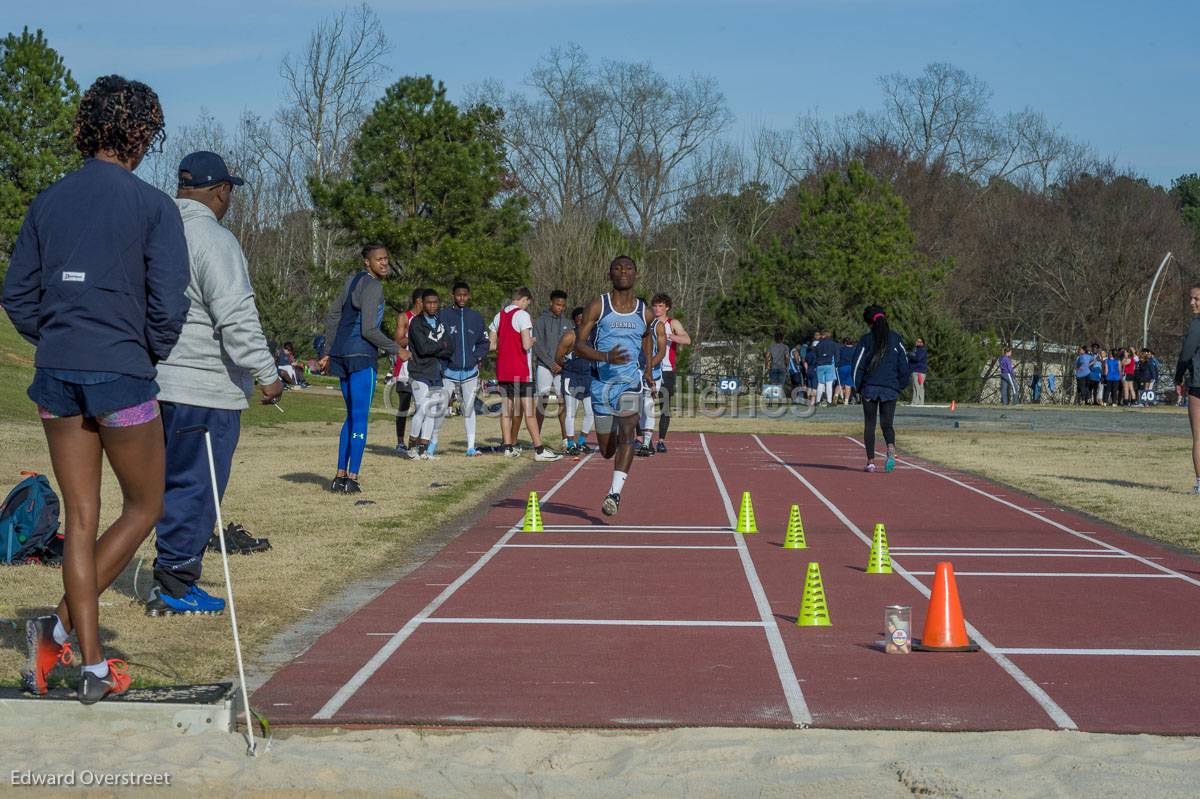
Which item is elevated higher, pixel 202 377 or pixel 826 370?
pixel 202 377

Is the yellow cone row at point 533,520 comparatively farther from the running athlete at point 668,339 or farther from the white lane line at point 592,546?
the running athlete at point 668,339

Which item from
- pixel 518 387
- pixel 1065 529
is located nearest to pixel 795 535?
pixel 1065 529

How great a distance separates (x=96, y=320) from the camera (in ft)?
17.0

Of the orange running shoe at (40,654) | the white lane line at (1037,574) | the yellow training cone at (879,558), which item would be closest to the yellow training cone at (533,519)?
the yellow training cone at (879,558)

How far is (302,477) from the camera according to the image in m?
15.6

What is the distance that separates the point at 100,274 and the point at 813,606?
Answer: 4.25 metres

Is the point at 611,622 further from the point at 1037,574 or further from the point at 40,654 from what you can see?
the point at 1037,574

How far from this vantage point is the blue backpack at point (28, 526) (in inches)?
356

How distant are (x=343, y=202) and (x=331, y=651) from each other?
47062mm

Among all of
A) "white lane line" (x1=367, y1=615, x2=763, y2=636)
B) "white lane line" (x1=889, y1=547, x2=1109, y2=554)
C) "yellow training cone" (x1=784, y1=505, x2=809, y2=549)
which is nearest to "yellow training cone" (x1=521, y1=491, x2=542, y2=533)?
"yellow training cone" (x1=784, y1=505, x2=809, y2=549)

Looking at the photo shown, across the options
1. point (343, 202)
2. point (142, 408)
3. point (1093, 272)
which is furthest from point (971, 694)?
point (1093, 272)

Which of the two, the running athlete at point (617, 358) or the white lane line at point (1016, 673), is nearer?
the white lane line at point (1016, 673)

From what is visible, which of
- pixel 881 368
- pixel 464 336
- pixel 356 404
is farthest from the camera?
pixel 464 336

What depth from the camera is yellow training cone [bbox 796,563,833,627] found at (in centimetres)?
782
